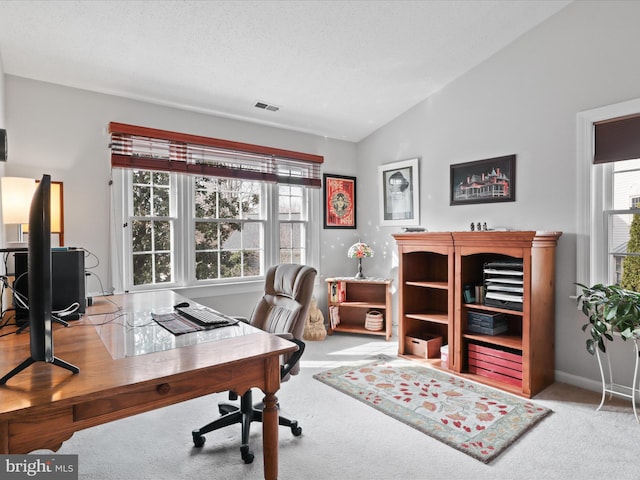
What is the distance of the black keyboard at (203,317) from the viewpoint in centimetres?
198

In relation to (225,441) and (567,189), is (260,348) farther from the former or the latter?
(567,189)

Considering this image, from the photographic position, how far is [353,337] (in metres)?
4.40

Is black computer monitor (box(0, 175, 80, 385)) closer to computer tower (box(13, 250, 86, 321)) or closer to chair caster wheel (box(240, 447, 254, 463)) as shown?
computer tower (box(13, 250, 86, 321))

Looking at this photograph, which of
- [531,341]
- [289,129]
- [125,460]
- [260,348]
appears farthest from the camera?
[289,129]

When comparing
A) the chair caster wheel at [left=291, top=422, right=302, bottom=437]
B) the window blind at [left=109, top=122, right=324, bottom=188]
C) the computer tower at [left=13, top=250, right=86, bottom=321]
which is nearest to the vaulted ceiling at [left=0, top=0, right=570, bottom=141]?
the window blind at [left=109, top=122, right=324, bottom=188]

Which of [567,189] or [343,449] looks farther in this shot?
[567,189]

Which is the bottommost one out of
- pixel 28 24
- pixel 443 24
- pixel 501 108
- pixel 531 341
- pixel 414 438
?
pixel 414 438

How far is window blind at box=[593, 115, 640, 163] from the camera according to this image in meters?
2.70

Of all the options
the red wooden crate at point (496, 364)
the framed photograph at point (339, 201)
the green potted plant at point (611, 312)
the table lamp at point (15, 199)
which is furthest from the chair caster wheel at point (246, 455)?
the framed photograph at point (339, 201)

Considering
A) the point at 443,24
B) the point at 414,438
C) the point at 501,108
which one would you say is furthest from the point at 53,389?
the point at 501,108

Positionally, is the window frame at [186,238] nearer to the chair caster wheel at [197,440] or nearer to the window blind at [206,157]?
the window blind at [206,157]

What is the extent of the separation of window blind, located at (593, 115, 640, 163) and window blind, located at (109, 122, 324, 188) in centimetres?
271

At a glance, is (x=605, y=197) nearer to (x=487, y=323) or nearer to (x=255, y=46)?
(x=487, y=323)

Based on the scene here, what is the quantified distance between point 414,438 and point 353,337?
2158 mm
